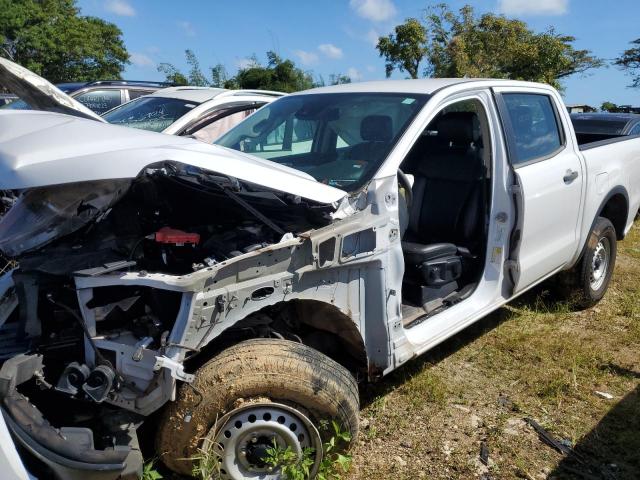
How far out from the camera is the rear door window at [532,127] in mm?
3756

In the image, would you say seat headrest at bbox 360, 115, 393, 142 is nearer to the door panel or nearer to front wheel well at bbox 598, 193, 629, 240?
the door panel

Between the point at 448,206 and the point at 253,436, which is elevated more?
the point at 448,206

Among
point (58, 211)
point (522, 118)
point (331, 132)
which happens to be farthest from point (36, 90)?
point (522, 118)

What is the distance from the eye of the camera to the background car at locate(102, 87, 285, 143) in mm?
5781

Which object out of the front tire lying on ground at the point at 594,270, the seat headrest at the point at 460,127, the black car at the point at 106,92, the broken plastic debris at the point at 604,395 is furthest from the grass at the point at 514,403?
the black car at the point at 106,92

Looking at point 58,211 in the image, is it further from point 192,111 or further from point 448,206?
point 192,111

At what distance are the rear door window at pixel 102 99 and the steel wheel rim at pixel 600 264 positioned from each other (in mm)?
7325

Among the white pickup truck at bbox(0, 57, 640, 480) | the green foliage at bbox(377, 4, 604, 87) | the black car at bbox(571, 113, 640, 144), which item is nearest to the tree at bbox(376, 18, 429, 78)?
the green foliage at bbox(377, 4, 604, 87)

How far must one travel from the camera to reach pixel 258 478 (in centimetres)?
238

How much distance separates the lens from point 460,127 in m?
3.96

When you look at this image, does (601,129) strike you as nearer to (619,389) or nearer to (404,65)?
(619,389)

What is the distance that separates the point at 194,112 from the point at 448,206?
3.14m

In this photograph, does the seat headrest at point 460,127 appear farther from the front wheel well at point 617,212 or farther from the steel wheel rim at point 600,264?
the front wheel well at point 617,212

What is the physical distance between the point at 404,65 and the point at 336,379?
22709 millimetres
